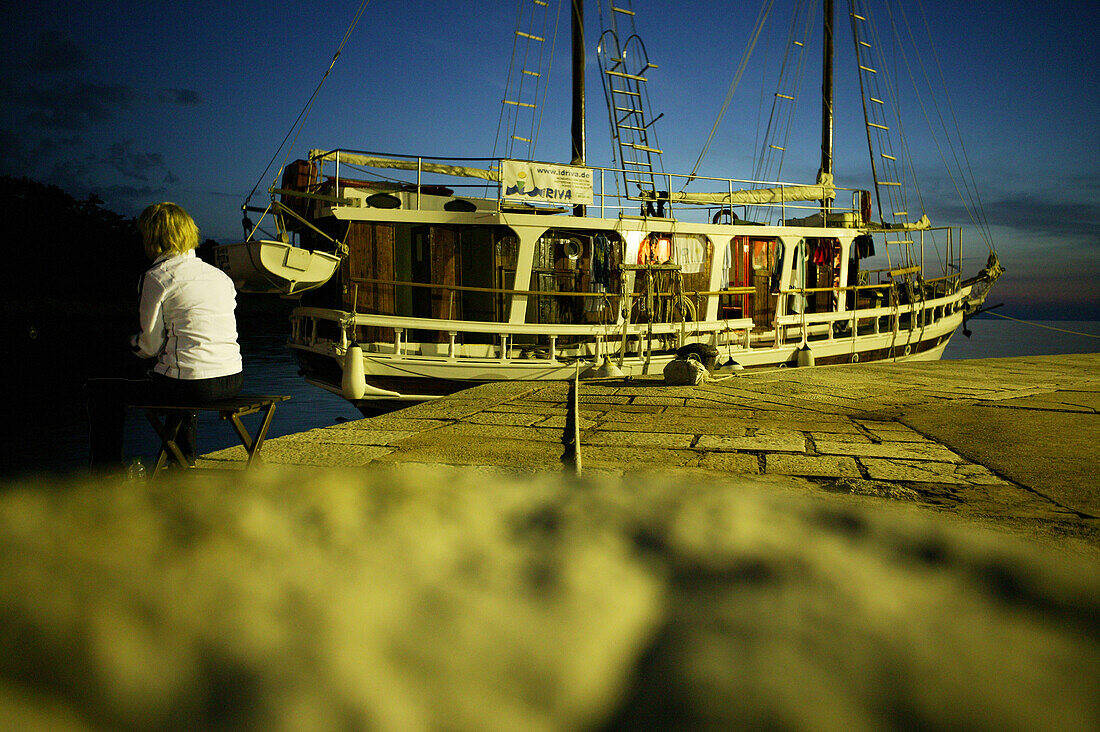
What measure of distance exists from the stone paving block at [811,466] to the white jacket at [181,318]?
2654 millimetres

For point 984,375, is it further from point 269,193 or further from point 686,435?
point 269,193

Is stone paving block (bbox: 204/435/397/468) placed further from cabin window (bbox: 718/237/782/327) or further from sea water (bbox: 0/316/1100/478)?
cabin window (bbox: 718/237/782/327)

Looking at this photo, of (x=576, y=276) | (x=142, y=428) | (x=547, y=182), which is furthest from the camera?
(x=142, y=428)

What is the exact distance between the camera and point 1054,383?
20.5 ft

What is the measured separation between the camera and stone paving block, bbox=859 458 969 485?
9.42 feet

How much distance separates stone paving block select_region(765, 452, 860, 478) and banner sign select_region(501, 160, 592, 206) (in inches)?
296

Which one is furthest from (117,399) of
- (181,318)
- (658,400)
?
(658,400)

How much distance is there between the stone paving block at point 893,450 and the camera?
3330 millimetres

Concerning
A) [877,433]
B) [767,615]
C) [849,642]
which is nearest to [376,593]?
[767,615]

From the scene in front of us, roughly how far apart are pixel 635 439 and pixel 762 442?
78 centimetres

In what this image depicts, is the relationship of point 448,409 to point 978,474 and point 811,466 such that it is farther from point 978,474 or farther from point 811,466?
point 978,474

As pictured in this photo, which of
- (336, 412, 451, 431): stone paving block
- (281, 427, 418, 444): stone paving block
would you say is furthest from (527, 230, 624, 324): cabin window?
(281, 427, 418, 444): stone paving block

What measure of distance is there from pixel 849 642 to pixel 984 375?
7.15 meters

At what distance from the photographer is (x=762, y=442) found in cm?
377
